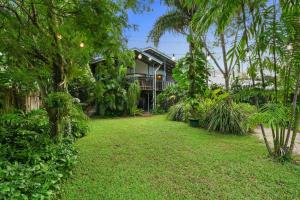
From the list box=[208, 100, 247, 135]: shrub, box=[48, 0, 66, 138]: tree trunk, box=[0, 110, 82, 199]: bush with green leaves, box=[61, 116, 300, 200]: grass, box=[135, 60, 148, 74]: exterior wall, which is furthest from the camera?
box=[135, 60, 148, 74]: exterior wall

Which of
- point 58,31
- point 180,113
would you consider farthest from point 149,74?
point 58,31

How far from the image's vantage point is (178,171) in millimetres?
4180

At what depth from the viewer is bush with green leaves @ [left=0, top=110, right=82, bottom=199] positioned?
2.92 metres

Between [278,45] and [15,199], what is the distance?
4.49m

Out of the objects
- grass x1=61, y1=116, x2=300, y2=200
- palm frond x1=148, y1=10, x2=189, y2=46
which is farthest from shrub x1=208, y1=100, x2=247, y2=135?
palm frond x1=148, y1=10, x2=189, y2=46

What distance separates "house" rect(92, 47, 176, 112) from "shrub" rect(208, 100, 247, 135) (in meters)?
7.35

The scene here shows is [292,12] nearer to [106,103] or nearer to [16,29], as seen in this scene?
[16,29]

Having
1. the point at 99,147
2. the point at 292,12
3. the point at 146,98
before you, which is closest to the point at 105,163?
the point at 99,147

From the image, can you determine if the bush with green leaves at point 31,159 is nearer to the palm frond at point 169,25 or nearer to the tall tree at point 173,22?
the tall tree at point 173,22

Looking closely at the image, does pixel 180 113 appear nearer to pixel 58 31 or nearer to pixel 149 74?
pixel 58 31

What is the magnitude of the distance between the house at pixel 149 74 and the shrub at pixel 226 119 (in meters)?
7.35

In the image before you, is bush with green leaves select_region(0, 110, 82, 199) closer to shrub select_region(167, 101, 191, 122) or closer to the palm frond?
shrub select_region(167, 101, 191, 122)

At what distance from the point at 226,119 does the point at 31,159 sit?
5753 millimetres

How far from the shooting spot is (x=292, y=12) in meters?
3.81
